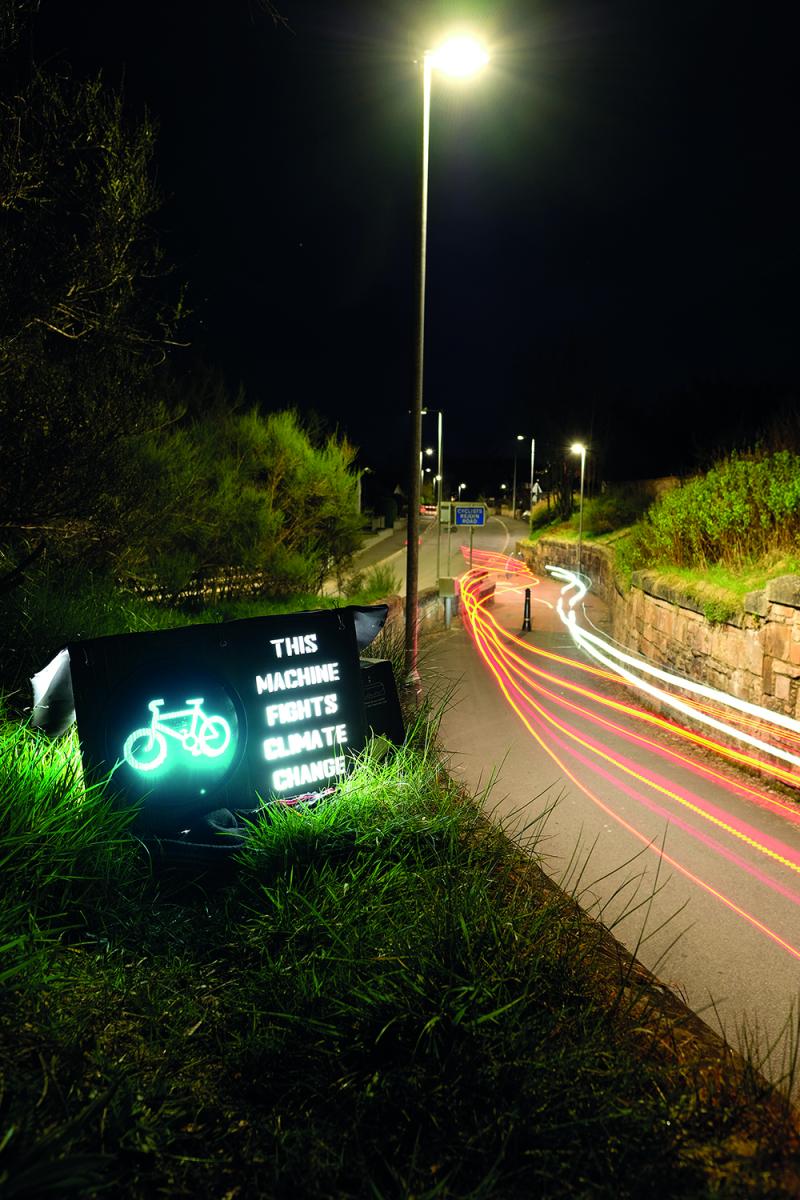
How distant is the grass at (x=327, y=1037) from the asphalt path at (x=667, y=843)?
1.94 ft

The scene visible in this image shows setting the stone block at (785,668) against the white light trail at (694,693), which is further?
the white light trail at (694,693)

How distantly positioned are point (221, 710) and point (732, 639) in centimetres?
904

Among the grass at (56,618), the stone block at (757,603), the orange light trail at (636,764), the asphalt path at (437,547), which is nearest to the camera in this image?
the grass at (56,618)

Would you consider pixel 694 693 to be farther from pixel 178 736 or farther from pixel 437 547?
pixel 437 547

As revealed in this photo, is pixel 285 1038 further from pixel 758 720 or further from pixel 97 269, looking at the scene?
pixel 758 720

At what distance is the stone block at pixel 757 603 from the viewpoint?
10180mm

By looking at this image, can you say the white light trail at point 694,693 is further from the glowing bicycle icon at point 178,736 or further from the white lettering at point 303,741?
the glowing bicycle icon at point 178,736

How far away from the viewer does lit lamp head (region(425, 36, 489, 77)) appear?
978 cm

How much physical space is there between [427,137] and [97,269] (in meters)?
6.70

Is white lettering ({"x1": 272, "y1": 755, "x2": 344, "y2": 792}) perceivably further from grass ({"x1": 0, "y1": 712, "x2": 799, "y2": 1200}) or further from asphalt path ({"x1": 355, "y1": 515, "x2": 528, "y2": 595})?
asphalt path ({"x1": 355, "y1": 515, "x2": 528, "y2": 595})

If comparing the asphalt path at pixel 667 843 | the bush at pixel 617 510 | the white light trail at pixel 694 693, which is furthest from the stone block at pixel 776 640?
the bush at pixel 617 510

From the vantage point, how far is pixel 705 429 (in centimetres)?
5744

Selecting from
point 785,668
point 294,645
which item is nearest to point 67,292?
point 294,645

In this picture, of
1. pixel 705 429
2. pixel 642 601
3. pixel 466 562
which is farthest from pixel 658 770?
pixel 705 429
